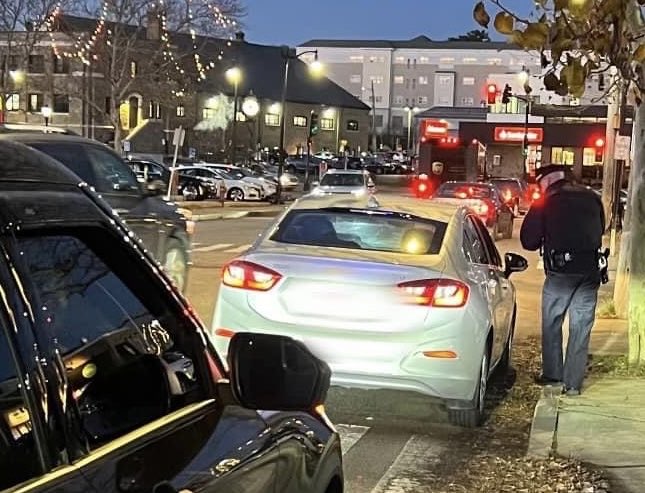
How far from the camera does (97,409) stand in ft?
7.61

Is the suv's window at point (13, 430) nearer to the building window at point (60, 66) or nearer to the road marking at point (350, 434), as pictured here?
the road marking at point (350, 434)

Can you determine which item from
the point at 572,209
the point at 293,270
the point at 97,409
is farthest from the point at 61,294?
the point at 572,209

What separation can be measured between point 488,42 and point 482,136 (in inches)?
3251

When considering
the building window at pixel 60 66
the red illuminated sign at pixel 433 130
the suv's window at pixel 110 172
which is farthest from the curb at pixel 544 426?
the building window at pixel 60 66

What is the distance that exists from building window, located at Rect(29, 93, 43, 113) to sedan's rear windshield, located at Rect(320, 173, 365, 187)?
3268 centimetres

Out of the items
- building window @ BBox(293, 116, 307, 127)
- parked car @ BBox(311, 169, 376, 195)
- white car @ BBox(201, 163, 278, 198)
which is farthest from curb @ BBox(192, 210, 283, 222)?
building window @ BBox(293, 116, 307, 127)

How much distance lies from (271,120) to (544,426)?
3362 inches

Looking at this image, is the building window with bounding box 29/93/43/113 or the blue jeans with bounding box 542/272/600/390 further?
the building window with bounding box 29/93/43/113

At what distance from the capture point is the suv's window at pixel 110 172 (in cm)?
1117

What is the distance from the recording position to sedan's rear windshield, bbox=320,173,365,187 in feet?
125

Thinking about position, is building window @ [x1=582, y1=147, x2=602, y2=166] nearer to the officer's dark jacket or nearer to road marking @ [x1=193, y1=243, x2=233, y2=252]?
road marking @ [x1=193, y1=243, x2=233, y2=252]

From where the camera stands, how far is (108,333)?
2.53m

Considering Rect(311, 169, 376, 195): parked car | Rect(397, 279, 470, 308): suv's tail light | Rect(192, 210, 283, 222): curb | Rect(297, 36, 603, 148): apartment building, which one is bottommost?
Rect(192, 210, 283, 222): curb

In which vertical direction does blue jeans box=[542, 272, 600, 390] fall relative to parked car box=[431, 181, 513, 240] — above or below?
above
